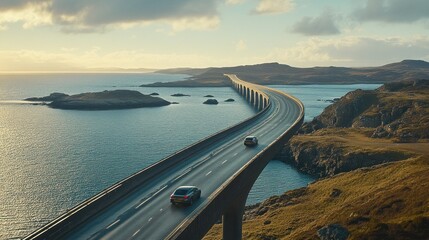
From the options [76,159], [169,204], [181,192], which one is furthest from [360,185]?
[76,159]

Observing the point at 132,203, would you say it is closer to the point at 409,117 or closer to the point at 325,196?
the point at 325,196

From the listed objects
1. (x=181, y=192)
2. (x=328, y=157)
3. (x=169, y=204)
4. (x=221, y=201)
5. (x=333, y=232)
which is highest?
(x=181, y=192)

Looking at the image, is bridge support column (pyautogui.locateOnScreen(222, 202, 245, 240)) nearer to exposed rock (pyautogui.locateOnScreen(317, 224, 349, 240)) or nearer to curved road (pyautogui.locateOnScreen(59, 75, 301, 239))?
curved road (pyautogui.locateOnScreen(59, 75, 301, 239))

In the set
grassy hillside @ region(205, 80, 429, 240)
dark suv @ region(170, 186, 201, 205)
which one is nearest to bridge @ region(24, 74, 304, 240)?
dark suv @ region(170, 186, 201, 205)

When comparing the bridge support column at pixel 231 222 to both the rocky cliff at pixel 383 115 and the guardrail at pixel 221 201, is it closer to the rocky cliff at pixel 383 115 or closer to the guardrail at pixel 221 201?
the guardrail at pixel 221 201

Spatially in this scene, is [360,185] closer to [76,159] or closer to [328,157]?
[328,157]

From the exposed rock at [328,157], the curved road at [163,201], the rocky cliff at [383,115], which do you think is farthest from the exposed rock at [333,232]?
the rocky cliff at [383,115]
